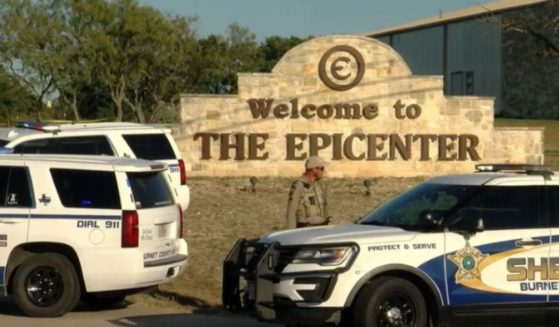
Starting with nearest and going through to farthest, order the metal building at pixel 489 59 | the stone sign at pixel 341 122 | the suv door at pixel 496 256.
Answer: the suv door at pixel 496 256 → the stone sign at pixel 341 122 → the metal building at pixel 489 59

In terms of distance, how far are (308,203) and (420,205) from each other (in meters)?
2.23

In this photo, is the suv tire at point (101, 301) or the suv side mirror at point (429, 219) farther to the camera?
the suv tire at point (101, 301)

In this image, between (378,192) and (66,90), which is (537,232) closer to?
(378,192)

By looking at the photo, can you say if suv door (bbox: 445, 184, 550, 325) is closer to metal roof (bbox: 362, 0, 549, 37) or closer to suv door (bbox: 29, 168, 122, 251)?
suv door (bbox: 29, 168, 122, 251)

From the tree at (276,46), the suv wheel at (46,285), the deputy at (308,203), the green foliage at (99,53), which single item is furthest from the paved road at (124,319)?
the tree at (276,46)

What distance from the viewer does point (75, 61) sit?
6222 cm

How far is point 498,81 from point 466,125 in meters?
29.7

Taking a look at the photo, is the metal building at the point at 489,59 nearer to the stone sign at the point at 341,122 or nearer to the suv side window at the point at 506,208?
the stone sign at the point at 341,122

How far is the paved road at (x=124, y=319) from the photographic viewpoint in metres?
13.6

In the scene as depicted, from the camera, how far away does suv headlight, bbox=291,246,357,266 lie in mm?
11180

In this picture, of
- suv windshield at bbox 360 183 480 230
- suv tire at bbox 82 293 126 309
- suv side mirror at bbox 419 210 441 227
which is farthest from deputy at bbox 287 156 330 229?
suv side mirror at bbox 419 210 441 227

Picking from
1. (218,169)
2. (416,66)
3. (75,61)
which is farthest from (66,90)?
(218,169)

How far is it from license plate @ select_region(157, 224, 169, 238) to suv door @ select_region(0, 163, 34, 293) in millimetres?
1437

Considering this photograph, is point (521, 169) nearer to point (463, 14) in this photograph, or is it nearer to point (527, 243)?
point (527, 243)
